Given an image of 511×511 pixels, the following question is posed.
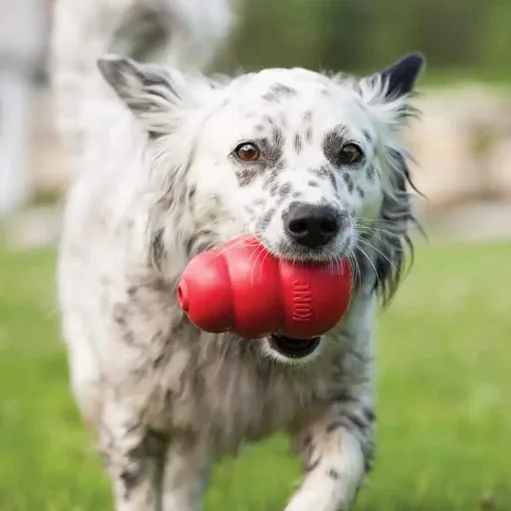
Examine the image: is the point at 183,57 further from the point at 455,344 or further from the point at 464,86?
the point at 464,86

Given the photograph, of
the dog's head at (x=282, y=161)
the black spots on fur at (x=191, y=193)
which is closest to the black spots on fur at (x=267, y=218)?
the dog's head at (x=282, y=161)

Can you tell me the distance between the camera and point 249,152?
14.8 feet

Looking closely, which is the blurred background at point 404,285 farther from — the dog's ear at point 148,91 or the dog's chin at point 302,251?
the dog's chin at point 302,251

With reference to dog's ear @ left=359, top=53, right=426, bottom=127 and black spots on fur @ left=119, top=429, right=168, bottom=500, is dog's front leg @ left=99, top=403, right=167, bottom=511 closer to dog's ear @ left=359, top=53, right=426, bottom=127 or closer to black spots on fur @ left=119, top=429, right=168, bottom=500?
black spots on fur @ left=119, top=429, right=168, bottom=500

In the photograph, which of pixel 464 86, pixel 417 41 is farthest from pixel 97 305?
pixel 417 41

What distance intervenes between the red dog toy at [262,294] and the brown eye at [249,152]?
39 cm

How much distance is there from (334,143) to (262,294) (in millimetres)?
660

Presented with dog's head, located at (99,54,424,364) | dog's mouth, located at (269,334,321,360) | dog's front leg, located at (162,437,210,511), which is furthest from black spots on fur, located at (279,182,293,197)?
dog's front leg, located at (162,437,210,511)

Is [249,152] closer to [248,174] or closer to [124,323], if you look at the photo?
[248,174]

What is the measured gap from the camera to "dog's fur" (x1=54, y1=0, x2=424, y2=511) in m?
4.46

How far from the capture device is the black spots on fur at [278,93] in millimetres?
4551

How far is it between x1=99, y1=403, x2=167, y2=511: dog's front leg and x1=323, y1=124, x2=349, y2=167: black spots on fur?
1.25 m

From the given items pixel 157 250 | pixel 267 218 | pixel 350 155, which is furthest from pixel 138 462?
pixel 350 155

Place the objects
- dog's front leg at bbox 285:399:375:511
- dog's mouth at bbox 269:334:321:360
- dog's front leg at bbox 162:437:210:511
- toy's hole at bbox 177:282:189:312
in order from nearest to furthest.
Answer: toy's hole at bbox 177:282:189:312 < dog's mouth at bbox 269:334:321:360 < dog's front leg at bbox 285:399:375:511 < dog's front leg at bbox 162:437:210:511
